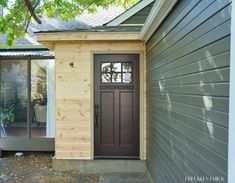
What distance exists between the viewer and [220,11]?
1861mm

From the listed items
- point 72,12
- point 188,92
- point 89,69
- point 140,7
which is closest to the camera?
point 188,92

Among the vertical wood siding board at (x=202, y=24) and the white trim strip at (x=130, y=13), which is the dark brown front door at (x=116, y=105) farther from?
the vertical wood siding board at (x=202, y=24)

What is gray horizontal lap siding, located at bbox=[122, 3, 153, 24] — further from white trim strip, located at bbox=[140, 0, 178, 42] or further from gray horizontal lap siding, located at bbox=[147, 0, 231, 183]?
gray horizontal lap siding, located at bbox=[147, 0, 231, 183]

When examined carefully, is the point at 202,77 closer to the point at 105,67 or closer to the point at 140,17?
the point at 105,67

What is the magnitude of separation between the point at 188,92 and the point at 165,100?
1.09 meters

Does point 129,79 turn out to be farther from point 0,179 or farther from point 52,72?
point 0,179

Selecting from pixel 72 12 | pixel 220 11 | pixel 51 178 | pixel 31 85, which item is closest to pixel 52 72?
pixel 31 85

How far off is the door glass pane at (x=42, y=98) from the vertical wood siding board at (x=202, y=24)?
4.49 meters

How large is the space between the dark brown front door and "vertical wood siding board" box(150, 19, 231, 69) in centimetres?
242

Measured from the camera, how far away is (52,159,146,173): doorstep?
19.1ft

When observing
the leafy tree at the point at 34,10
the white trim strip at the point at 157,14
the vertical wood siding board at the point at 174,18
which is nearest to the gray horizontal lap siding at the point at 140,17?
the white trim strip at the point at 157,14

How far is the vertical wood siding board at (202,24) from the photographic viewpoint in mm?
1804

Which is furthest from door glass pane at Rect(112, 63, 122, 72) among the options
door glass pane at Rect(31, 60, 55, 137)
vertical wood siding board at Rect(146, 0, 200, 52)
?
door glass pane at Rect(31, 60, 55, 137)

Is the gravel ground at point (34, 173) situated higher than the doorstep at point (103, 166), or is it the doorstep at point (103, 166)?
the doorstep at point (103, 166)
